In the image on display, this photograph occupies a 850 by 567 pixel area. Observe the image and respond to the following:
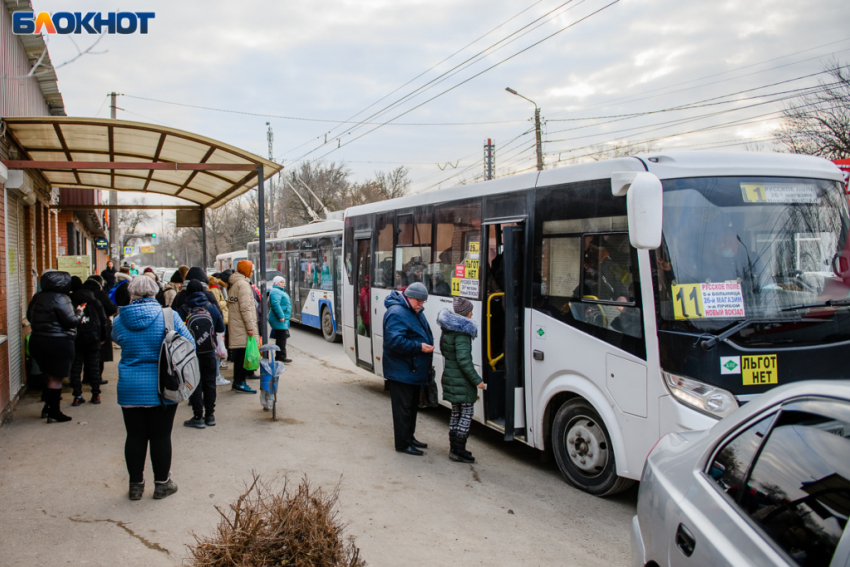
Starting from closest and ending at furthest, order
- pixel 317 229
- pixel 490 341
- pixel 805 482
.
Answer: pixel 805 482, pixel 490 341, pixel 317 229

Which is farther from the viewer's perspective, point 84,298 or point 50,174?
point 50,174

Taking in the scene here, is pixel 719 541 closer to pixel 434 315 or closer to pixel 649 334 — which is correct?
pixel 649 334

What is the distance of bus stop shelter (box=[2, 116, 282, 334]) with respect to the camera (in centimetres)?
741

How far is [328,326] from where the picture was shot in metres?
16.3

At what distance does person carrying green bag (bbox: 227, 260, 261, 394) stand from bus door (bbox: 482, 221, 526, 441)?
3647 millimetres

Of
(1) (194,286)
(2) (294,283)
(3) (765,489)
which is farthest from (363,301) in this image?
(2) (294,283)

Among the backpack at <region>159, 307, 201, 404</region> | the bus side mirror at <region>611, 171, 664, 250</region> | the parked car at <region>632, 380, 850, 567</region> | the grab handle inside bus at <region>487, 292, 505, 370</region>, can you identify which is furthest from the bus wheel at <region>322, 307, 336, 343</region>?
the parked car at <region>632, 380, 850, 567</region>

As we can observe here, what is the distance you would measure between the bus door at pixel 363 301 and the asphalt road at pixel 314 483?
1917mm

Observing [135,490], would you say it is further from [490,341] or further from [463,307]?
[490,341]

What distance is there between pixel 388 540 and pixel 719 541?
2.79 metres

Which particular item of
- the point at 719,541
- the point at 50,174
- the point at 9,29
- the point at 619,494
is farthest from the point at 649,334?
the point at 50,174

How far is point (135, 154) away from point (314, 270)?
27.5 ft

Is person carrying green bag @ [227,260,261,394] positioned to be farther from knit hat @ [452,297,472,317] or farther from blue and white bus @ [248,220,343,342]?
blue and white bus @ [248,220,343,342]

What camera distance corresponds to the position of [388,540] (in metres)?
4.43
